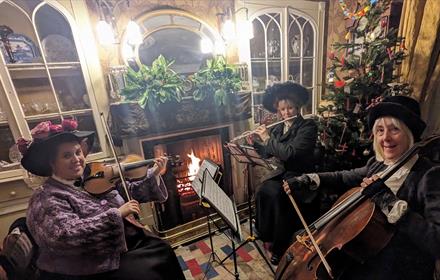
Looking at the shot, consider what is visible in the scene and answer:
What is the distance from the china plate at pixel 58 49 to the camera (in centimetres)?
174

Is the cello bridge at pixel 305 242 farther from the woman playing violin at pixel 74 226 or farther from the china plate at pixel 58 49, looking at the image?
the china plate at pixel 58 49

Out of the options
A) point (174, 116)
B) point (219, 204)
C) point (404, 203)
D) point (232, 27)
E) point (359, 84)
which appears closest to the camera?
point (404, 203)

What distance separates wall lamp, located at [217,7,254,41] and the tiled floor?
206 cm

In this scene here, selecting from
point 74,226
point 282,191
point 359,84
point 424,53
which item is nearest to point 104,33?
point 74,226

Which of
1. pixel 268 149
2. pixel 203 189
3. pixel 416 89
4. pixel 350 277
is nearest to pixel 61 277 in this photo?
pixel 203 189

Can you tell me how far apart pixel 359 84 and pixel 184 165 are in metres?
1.81

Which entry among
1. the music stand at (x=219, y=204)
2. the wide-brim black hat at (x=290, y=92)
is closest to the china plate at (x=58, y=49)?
the music stand at (x=219, y=204)

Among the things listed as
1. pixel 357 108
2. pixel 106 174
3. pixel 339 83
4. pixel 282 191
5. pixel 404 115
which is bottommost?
pixel 282 191

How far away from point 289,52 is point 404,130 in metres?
2.04

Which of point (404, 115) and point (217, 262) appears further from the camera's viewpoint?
point (217, 262)

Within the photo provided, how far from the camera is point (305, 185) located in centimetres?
146

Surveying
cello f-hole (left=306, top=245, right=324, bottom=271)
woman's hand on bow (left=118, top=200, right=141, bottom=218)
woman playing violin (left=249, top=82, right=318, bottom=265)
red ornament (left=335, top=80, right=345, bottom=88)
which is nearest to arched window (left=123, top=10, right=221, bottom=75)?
woman playing violin (left=249, top=82, right=318, bottom=265)

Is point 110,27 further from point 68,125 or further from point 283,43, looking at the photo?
point 283,43

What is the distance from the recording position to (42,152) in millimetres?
1089
